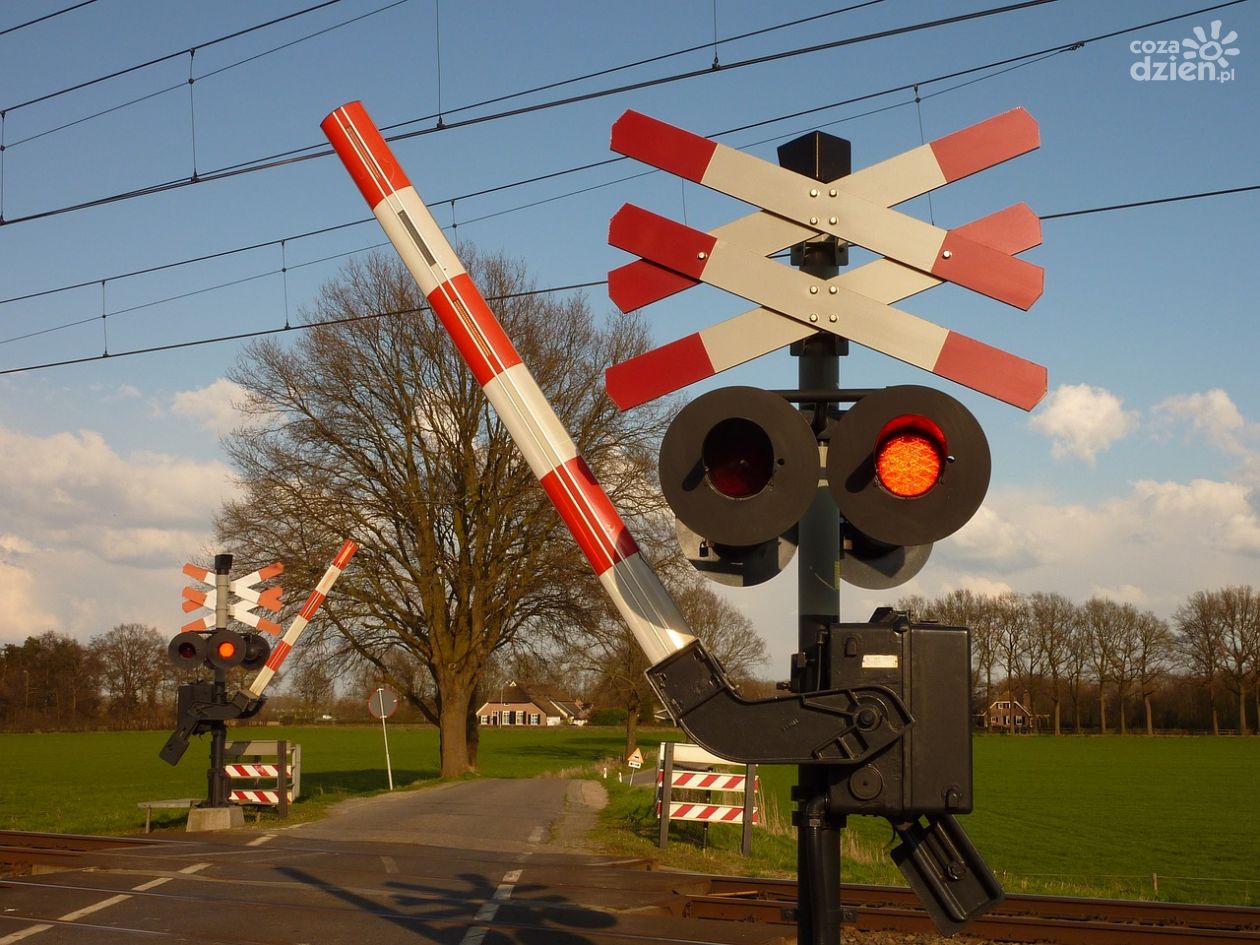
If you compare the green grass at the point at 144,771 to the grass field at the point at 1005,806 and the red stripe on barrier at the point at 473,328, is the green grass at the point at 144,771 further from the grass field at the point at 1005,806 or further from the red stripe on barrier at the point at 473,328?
the red stripe on barrier at the point at 473,328

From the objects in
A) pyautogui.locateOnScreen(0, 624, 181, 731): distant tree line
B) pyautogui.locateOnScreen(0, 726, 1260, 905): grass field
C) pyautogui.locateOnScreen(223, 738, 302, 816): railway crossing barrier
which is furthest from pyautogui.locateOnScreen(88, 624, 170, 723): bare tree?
pyautogui.locateOnScreen(223, 738, 302, 816): railway crossing barrier

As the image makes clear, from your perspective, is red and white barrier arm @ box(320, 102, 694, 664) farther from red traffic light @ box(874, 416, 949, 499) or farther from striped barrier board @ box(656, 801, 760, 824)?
striped barrier board @ box(656, 801, 760, 824)

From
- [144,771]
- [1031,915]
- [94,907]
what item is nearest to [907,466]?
[1031,915]

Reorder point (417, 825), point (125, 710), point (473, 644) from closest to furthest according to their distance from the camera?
point (417, 825) → point (473, 644) → point (125, 710)

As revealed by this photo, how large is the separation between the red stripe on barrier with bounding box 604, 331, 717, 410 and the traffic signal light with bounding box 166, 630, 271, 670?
13575mm

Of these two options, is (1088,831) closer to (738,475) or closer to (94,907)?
(94,907)

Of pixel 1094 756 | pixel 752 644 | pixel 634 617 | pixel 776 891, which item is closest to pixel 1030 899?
pixel 776 891

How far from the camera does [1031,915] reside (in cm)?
964

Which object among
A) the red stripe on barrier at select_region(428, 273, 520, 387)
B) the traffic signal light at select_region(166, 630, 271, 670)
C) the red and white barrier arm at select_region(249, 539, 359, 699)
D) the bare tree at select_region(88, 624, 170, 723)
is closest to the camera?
the red stripe on barrier at select_region(428, 273, 520, 387)

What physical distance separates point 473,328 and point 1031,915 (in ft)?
26.7

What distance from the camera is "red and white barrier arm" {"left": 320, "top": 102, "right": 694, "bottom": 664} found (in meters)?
3.18

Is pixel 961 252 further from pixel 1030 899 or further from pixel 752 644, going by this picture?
pixel 752 644

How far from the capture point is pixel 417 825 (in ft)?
53.0

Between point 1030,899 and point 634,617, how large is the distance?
8295mm
